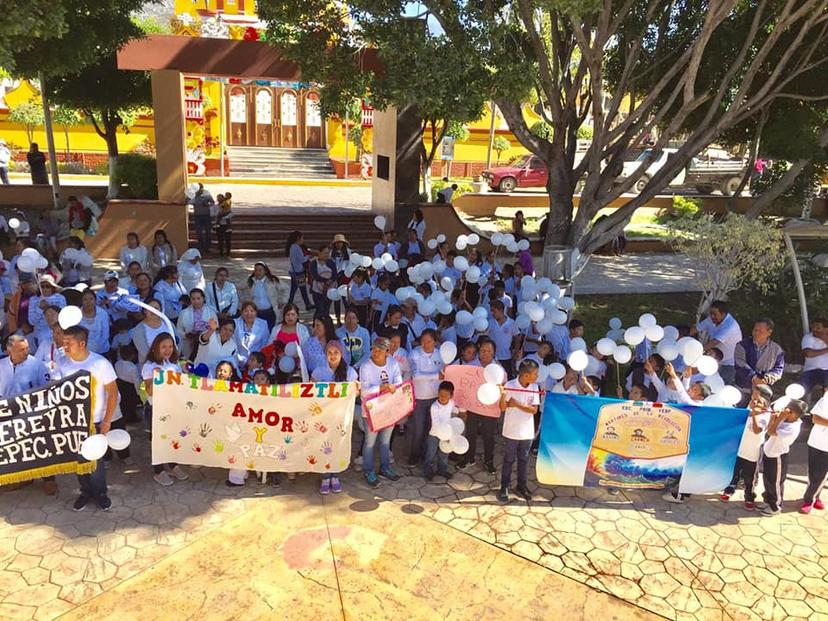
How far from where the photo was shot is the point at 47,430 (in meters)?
5.48

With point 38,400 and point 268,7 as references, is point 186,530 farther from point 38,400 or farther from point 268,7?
point 268,7

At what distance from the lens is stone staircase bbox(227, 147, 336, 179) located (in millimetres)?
26719

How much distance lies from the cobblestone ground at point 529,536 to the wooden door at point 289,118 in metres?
23.8

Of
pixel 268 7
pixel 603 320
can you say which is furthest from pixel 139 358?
pixel 603 320

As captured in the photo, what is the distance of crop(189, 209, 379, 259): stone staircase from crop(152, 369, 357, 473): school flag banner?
30.9ft

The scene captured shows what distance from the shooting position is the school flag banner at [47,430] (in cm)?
538

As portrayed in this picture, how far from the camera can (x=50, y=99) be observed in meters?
16.7

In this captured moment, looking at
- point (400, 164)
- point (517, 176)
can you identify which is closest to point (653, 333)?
point (400, 164)

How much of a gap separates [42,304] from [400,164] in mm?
10228

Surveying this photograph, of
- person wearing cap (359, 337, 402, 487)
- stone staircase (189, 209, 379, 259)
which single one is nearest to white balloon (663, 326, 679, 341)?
person wearing cap (359, 337, 402, 487)

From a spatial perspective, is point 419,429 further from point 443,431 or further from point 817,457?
point 817,457

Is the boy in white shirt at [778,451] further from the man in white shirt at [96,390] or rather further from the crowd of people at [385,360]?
the man in white shirt at [96,390]

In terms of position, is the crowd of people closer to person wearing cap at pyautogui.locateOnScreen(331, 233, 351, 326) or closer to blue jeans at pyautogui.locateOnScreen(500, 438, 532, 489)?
blue jeans at pyautogui.locateOnScreen(500, 438, 532, 489)

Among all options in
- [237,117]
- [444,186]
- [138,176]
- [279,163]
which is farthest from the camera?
[237,117]
